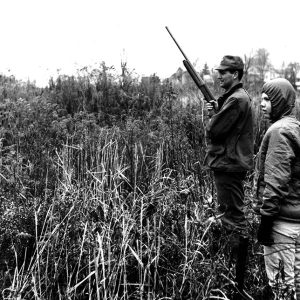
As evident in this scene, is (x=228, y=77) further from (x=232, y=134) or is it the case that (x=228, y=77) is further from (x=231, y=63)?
(x=232, y=134)

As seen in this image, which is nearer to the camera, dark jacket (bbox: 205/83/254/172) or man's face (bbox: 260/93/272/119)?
man's face (bbox: 260/93/272/119)

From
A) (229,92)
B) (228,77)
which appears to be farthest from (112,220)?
(228,77)

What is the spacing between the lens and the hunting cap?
3.57 meters

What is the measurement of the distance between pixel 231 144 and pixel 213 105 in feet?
1.77

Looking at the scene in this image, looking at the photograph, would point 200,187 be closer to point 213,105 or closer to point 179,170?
point 179,170

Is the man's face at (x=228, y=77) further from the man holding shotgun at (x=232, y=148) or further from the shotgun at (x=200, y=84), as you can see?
the shotgun at (x=200, y=84)

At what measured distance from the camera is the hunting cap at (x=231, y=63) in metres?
3.57

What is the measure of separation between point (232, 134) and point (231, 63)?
0.62 m

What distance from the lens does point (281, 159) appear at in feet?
8.20

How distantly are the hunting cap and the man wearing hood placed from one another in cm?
94

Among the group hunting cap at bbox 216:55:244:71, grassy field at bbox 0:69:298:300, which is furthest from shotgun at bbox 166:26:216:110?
grassy field at bbox 0:69:298:300

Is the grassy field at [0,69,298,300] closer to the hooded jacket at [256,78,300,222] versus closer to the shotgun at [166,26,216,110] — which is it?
the hooded jacket at [256,78,300,222]

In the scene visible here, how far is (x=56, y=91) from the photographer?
829cm

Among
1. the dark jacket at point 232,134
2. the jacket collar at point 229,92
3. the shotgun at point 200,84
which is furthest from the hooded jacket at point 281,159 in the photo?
the shotgun at point 200,84
